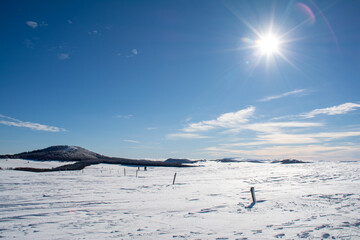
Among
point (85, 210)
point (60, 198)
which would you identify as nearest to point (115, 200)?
point (85, 210)

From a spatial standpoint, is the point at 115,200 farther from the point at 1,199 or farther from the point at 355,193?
the point at 355,193

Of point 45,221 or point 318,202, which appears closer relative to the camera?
point 45,221

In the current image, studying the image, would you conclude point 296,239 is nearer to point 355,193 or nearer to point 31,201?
point 355,193

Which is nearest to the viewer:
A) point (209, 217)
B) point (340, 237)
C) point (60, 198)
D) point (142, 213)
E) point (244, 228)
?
point (340, 237)

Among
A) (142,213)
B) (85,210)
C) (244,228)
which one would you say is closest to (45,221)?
(85,210)

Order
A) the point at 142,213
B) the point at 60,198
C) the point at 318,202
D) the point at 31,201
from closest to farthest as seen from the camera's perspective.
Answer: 1. the point at 142,213
2. the point at 318,202
3. the point at 31,201
4. the point at 60,198

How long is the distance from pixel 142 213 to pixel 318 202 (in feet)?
Result: 29.8

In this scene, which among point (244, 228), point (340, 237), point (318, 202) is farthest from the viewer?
point (318, 202)

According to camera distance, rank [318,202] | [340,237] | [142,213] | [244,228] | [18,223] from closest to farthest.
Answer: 1. [340,237]
2. [244,228]
3. [18,223]
4. [142,213]
5. [318,202]

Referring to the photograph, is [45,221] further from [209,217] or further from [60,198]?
[209,217]

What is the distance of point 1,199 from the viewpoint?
1308 cm

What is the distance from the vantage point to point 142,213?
10.3 m

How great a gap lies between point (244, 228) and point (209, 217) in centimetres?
200

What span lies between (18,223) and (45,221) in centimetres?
94
